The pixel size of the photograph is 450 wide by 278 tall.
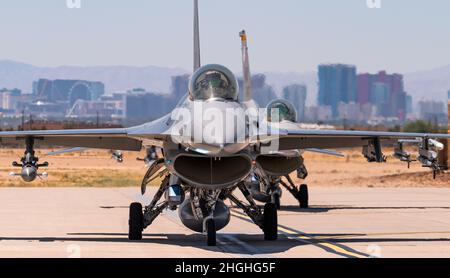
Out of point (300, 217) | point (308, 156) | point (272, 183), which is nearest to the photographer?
point (300, 217)

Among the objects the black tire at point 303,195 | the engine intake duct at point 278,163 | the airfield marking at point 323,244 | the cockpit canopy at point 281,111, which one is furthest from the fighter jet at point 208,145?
the black tire at point 303,195

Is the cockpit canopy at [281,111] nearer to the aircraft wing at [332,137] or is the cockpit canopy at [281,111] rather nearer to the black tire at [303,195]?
the black tire at [303,195]

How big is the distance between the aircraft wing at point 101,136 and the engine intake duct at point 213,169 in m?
0.71

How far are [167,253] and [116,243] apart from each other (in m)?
1.96

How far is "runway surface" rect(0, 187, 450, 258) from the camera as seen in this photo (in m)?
16.8

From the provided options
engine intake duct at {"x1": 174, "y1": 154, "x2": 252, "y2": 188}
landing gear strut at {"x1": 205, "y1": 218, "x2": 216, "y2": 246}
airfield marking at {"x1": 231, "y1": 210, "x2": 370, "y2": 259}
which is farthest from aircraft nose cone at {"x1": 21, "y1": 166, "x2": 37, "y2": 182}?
airfield marking at {"x1": 231, "y1": 210, "x2": 370, "y2": 259}

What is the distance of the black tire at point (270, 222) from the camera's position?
61.7 feet

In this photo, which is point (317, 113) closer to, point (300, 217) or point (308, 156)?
point (308, 156)

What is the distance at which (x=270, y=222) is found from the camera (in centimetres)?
1886

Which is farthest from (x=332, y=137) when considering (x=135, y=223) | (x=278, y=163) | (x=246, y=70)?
(x=246, y=70)

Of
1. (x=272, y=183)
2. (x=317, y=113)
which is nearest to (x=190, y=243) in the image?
(x=272, y=183)

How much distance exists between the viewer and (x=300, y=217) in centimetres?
2566

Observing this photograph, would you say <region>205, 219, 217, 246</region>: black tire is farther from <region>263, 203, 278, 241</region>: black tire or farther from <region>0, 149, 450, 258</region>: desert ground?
<region>263, 203, 278, 241</region>: black tire
